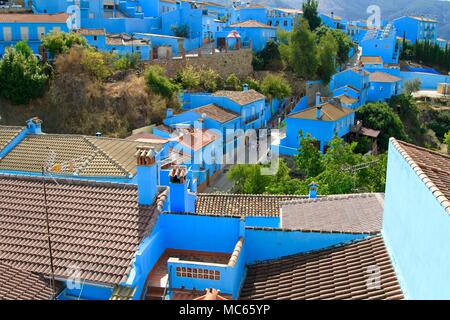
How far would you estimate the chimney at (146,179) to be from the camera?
988 cm

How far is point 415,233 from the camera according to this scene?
7.07 meters

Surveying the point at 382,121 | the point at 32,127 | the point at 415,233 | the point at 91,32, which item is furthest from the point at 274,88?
the point at 415,233

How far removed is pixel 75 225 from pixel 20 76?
70.2ft

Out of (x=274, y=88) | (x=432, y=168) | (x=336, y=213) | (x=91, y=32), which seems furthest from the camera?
(x=274, y=88)

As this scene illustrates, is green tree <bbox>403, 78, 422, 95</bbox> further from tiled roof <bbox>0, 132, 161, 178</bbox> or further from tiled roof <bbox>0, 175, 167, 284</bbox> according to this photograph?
tiled roof <bbox>0, 175, 167, 284</bbox>

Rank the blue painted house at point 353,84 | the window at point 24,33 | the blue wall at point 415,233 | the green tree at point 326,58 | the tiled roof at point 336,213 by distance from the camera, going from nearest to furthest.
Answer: the blue wall at point 415,233 < the tiled roof at point 336,213 < the window at point 24,33 < the blue painted house at point 353,84 < the green tree at point 326,58

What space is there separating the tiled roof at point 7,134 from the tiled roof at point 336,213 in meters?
10.5

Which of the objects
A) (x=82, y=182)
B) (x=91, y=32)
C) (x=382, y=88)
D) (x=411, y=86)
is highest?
(x=91, y=32)

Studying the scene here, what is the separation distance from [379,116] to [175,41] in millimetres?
17453

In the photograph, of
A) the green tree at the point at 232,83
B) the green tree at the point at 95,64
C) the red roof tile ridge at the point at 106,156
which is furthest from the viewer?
the green tree at the point at 232,83

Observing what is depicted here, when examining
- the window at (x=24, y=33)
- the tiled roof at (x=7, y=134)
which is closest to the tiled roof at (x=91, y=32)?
the window at (x=24, y=33)

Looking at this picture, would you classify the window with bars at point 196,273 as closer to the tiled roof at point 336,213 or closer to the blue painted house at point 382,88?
the tiled roof at point 336,213

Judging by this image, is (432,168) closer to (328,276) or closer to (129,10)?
(328,276)

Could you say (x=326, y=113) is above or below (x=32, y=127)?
below
